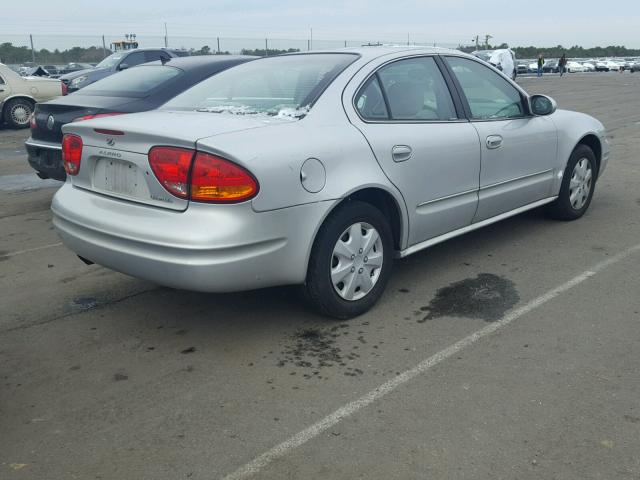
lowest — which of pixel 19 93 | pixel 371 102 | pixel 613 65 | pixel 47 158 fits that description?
pixel 613 65

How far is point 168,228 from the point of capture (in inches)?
142

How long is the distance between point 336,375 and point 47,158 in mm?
4694

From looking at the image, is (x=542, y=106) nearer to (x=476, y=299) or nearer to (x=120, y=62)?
(x=476, y=299)

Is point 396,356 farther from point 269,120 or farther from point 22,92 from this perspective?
point 22,92

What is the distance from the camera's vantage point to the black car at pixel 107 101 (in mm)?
6852

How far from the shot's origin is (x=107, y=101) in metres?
7.03

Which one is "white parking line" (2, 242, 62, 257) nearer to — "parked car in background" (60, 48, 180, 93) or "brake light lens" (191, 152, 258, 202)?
"brake light lens" (191, 152, 258, 202)

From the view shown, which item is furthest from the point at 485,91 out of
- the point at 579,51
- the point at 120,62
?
the point at 579,51

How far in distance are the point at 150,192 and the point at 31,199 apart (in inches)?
193

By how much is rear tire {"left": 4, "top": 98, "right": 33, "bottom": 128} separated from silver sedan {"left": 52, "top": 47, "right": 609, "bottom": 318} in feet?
40.8

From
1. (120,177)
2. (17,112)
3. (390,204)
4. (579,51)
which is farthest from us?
(579,51)

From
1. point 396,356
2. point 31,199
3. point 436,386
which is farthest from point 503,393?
point 31,199

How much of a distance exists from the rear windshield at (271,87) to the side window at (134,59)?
44.7 ft

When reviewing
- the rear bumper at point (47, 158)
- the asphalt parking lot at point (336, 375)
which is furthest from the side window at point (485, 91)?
the rear bumper at point (47, 158)
